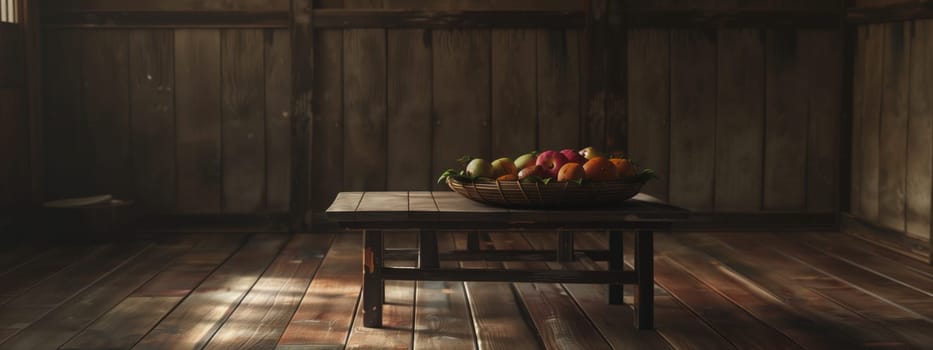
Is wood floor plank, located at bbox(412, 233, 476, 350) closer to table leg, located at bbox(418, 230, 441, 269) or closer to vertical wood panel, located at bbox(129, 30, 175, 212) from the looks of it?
table leg, located at bbox(418, 230, 441, 269)

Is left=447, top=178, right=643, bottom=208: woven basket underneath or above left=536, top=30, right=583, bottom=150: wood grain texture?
underneath

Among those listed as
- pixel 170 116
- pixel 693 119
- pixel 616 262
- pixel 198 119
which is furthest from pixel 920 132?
pixel 170 116

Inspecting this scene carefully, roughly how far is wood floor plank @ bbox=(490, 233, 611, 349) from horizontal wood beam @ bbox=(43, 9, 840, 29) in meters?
1.89

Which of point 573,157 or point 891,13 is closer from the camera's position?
point 573,157

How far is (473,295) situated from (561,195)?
82cm

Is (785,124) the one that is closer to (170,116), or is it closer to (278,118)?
(278,118)

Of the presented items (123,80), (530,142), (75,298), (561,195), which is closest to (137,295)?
(75,298)

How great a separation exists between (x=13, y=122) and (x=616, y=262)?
3129 millimetres

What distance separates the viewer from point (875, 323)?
10.4 ft

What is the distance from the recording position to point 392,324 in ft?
10.3

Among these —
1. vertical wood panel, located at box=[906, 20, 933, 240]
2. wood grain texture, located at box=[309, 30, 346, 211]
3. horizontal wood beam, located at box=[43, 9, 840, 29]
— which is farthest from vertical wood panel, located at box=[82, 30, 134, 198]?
vertical wood panel, located at box=[906, 20, 933, 240]

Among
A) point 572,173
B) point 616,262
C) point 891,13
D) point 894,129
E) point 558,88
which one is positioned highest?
point 891,13

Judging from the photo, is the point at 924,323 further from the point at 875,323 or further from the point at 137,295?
the point at 137,295

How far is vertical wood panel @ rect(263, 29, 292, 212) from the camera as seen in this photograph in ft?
17.1
